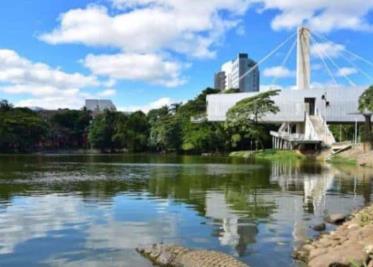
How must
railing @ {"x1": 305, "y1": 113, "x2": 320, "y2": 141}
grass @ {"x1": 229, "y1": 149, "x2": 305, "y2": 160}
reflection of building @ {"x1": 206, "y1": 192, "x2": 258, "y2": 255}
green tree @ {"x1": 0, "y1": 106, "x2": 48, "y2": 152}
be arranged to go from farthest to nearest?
green tree @ {"x1": 0, "y1": 106, "x2": 48, "y2": 152} → railing @ {"x1": 305, "y1": 113, "x2": 320, "y2": 141} → grass @ {"x1": 229, "y1": 149, "x2": 305, "y2": 160} → reflection of building @ {"x1": 206, "y1": 192, "x2": 258, "y2": 255}

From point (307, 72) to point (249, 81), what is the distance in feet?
250

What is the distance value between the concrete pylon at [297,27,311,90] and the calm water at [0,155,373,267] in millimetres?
82447

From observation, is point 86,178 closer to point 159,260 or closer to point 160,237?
point 160,237

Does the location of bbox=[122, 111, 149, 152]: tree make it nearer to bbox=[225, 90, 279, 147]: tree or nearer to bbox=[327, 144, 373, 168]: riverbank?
bbox=[225, 90, 279, 147]: tree

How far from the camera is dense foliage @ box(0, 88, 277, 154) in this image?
10475cm

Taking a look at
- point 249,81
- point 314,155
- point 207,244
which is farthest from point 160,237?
point 249,81

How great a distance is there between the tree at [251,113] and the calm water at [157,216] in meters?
62.2

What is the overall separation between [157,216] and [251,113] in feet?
267

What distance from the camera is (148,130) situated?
454ft

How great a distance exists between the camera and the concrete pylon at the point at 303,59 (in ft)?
393

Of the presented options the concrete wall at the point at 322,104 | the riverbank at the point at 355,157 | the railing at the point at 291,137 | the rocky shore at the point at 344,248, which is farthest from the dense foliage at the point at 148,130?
the rocky shore at the point at 344,248

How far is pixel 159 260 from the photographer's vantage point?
1410 cm

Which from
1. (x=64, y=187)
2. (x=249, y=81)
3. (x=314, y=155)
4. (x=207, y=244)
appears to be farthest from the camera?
(x=249, y=81)

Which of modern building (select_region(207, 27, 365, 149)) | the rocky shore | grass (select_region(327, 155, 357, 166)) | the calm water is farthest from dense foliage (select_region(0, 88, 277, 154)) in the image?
the rocky shore
